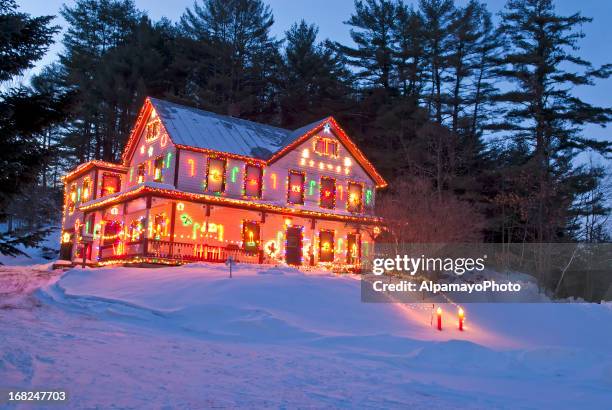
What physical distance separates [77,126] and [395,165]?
87.9 ft

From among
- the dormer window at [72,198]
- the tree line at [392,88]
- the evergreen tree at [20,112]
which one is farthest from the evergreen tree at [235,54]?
the evergreen tree at [20,112]

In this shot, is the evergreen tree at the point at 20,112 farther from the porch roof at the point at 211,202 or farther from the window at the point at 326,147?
the window at the point at 326,147

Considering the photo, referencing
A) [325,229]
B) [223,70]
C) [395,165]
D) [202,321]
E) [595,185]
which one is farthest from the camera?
[223,70]

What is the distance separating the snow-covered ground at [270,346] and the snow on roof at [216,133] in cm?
869

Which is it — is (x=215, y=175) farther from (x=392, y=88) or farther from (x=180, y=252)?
(x=392, y=88)

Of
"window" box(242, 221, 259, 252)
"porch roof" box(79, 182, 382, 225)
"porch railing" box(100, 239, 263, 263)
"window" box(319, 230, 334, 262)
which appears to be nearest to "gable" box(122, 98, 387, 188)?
"porch roof" box(79, 182, 382, 225)

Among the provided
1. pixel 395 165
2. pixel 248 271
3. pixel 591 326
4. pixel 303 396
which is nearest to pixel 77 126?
pixel 395 165

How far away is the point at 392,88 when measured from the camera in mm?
47281

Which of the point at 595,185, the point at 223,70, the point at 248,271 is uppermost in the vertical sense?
the point at 223,70

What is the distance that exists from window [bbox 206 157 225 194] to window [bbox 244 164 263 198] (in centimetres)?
129

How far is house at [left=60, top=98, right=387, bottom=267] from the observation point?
26594mm

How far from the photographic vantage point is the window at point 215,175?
2812 centimetres

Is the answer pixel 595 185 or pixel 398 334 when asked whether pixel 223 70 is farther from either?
pixel 398 334

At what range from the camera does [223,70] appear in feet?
154
